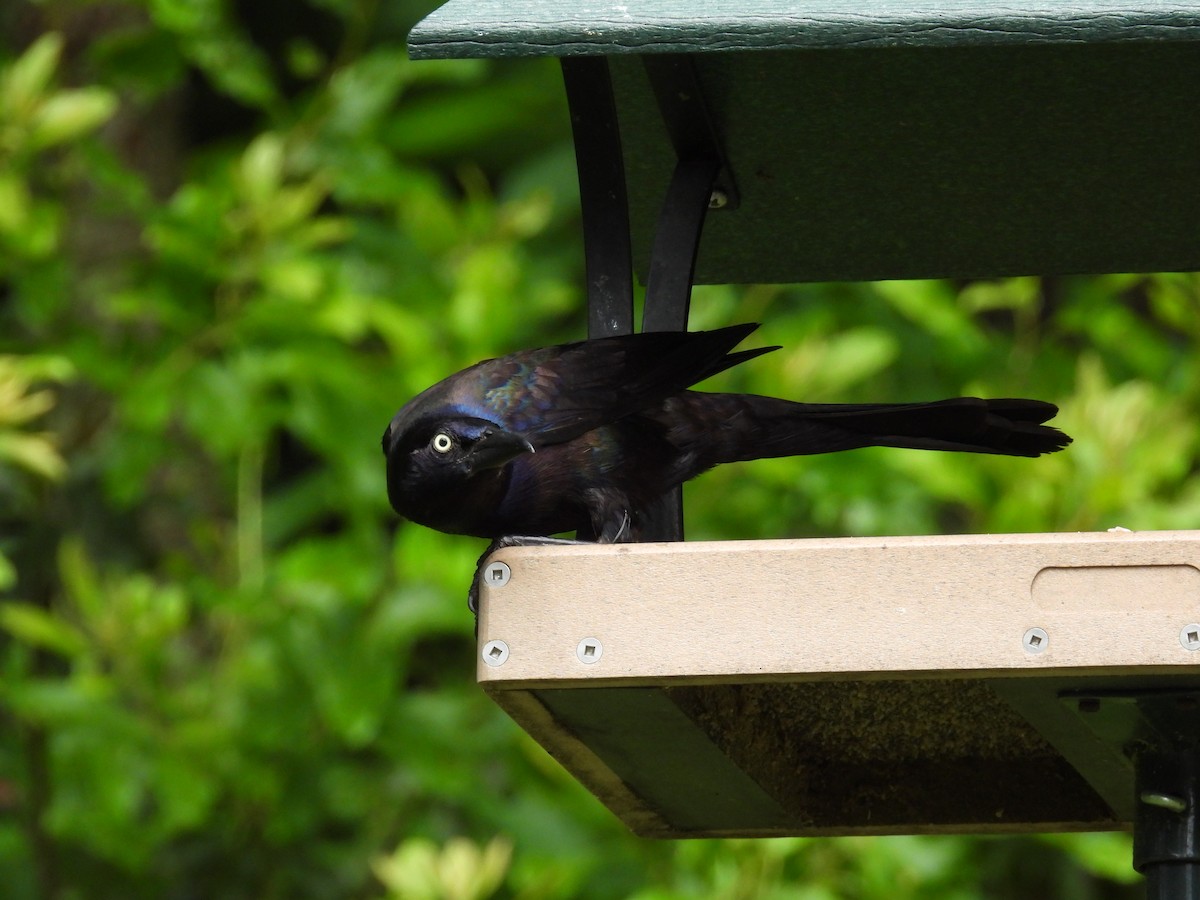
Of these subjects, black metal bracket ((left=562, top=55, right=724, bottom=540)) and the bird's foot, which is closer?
the bird's foot

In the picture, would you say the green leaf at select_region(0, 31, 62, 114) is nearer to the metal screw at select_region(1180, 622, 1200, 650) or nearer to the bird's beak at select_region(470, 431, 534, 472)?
the bird's beak at select_region(470, 431, 534, 472)

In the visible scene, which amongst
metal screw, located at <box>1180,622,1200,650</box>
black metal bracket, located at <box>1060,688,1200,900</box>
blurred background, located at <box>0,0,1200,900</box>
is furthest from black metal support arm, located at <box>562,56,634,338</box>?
blurred background, located at <box>0,0,1200,900</box>

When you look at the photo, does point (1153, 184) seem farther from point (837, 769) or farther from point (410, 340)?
point (410, 340)

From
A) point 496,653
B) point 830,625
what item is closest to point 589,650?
point 496,653

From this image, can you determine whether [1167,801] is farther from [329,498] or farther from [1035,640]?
[329,498]

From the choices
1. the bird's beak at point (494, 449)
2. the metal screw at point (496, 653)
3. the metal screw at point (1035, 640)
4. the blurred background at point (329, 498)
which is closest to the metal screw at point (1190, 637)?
the metal screw at point (1035, 640)

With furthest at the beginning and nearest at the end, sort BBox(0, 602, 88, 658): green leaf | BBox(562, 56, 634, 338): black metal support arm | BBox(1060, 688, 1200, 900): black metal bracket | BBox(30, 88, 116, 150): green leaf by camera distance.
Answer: BBox(0, 602, 88, 658): green leaf < BBox(30, 88, 116, 150): green leaf < BBox(562, 56, 634, 338): black metal support arm < BBox(1060, 688, 1200, 900): black metal bracket

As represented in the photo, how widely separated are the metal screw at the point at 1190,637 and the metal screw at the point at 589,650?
630mm

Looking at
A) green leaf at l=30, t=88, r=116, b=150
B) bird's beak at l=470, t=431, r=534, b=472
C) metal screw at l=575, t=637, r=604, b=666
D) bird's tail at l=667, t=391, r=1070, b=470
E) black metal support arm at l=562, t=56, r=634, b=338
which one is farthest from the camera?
green leaf at l=30, t=88, r=116, b=150

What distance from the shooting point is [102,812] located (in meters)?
4.32

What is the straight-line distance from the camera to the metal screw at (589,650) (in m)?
1.99

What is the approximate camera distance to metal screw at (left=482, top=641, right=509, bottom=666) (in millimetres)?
2010

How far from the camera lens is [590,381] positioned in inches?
104

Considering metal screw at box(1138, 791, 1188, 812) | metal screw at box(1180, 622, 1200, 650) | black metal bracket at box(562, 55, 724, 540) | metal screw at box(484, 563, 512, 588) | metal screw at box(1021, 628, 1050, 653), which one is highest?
black metal bracket at box(562, 55, 724, 540)
